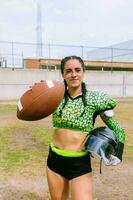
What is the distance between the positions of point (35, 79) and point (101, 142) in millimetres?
31669

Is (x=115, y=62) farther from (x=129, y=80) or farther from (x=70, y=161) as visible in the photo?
(x=70, y=161)

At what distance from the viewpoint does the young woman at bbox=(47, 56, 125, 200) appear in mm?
3777

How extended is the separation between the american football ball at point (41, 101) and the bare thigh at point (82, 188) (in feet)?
2.21

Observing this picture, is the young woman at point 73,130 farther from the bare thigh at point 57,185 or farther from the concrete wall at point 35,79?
the concrete wall at point 35,79

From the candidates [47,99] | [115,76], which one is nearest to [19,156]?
[47,99]

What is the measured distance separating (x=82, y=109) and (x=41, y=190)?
3035 mm

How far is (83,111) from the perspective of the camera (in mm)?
3799

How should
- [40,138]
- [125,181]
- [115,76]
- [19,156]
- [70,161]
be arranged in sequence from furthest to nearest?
1. [115,76]
2. [40,138]
3. [19,156]
4. [125,181]
5. [70,161]

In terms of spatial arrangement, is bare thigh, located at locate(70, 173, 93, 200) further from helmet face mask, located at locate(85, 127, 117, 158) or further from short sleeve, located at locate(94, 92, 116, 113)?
short sleeve, located at locate(94, 92, 116, 113)

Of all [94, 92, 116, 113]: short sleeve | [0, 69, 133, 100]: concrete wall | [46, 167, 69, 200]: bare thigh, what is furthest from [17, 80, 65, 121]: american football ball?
[0, 69, 133, 100]: concrete wall

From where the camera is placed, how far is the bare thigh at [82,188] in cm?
359

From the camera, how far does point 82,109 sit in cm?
380

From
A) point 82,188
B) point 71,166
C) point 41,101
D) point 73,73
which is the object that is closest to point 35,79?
point 41,101

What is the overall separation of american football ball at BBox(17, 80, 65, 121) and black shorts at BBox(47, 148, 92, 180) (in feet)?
1.47
